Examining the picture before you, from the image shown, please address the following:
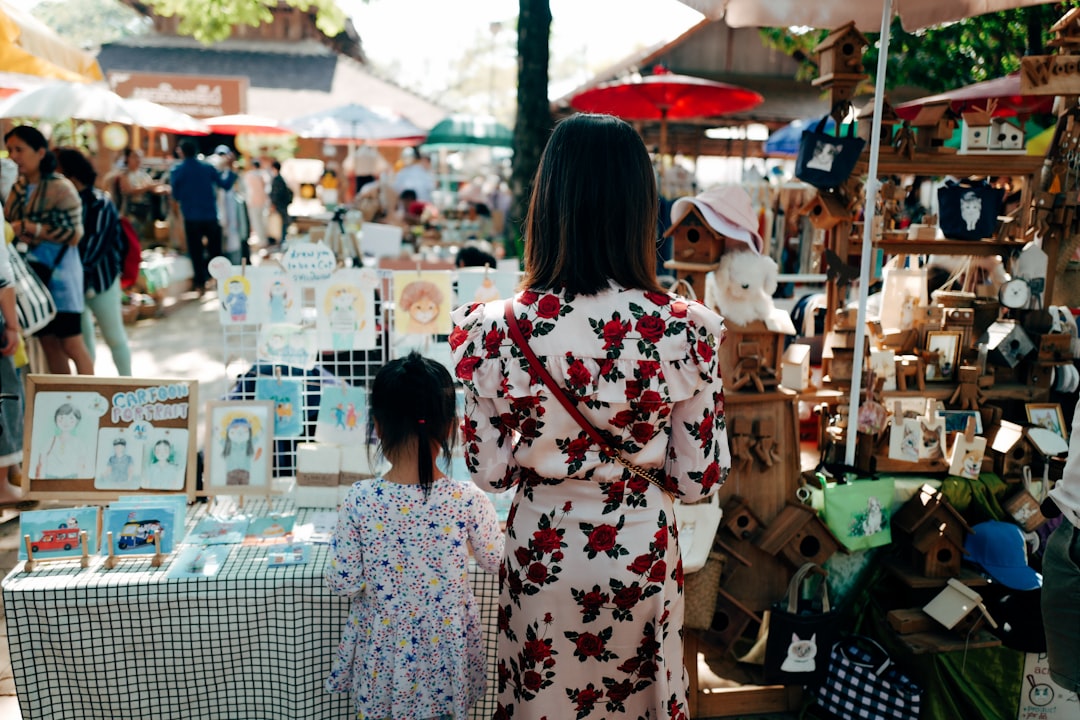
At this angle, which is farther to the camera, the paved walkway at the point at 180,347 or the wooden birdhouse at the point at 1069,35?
the paved walkway at the point at 180,347

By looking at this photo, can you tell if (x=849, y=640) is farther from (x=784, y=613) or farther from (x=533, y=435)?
(x=533, y=435)

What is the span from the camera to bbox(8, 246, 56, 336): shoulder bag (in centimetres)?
436

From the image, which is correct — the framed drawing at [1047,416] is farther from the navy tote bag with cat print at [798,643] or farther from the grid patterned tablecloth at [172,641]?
the grid patterned tablecloth at [172,641]

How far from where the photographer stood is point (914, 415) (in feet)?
10.9

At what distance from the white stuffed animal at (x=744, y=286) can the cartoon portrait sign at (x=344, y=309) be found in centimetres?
128

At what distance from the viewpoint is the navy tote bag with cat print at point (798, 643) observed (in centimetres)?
295

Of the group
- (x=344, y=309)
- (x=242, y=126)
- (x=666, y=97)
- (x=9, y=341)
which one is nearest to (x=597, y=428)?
(x=344, y=309)

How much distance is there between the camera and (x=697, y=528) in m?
2.92

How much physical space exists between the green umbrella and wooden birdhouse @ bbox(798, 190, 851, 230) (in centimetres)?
899

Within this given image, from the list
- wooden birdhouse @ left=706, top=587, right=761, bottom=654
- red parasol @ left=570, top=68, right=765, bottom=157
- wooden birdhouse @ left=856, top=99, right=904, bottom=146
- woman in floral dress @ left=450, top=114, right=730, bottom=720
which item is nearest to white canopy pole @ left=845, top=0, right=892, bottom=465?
wooden birdhouse @ left=856, top=99, right=904, bottom=146

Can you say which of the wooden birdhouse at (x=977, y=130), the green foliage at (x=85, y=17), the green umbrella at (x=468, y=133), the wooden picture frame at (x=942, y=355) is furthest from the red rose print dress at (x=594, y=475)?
the green foliage at (x=85, y=17)

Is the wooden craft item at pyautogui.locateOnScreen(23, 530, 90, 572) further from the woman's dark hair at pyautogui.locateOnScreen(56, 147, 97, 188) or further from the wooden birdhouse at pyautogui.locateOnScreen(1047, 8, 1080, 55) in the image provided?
the wooden birdhouse at pyautogui.locateOnScreen(1047, 8, 1080, 55)

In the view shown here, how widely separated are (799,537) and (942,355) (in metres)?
1.09

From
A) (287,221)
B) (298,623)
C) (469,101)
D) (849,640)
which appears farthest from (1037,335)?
(469,101)
